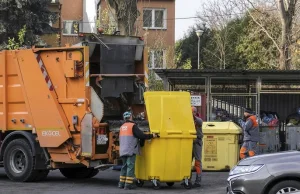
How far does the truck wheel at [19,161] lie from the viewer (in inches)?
490

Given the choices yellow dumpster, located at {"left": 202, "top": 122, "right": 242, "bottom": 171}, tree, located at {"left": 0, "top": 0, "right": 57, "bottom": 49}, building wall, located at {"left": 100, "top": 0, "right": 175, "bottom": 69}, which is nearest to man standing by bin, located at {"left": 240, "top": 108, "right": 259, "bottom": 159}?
yellow dumpster, located at {"left": 202, "top": 122, "right": 242, "bottom": 171}

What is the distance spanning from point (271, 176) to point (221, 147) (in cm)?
674

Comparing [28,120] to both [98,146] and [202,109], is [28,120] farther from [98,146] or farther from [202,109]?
[202,109]

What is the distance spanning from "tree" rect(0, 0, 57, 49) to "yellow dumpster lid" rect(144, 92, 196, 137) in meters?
16.8

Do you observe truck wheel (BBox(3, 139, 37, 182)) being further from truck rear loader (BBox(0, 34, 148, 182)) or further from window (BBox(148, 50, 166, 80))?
window (BBox(148, 50, 166, 80))

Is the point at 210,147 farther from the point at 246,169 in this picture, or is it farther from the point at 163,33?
the point at 163,33

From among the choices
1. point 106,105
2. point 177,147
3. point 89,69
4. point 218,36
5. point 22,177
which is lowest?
point 22,177

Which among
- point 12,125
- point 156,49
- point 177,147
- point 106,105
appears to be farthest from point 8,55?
point 156,49

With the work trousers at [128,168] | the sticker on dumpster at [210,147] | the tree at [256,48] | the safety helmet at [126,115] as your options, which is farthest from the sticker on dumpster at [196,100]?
the tree at [256,48]

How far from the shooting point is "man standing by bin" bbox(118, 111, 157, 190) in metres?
11.3

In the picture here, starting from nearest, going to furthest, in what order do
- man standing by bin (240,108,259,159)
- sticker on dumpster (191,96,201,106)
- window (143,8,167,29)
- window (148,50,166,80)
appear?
1. man standing by bin (240,108,259,159)
2. sticker on dumpster (191,96,201,106)
3. window (148,50,166,80)
4. window (143,8,167,29)

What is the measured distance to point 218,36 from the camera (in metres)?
38.8

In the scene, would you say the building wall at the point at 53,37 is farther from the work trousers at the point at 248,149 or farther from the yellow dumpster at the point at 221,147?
the work trousers at the point at 248,149

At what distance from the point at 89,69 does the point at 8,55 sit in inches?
82.1
